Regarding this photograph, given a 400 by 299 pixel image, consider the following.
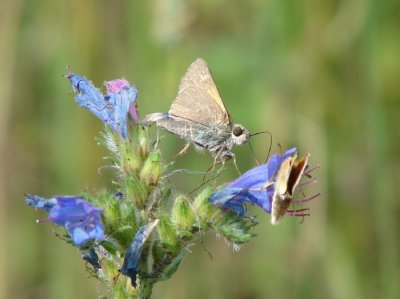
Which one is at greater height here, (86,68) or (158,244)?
(86,68)

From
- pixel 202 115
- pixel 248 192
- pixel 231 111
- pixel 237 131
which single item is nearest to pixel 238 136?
pixel 237 131

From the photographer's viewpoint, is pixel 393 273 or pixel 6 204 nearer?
pixel 393 273

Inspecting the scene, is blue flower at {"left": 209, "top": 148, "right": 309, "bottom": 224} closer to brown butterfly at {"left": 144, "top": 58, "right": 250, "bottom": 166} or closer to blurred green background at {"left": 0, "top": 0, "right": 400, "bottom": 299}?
brown butterfly at {"left": 144, "top": 58, "right": 250, "bottom": 166}

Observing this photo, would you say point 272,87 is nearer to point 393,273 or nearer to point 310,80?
point 310,80

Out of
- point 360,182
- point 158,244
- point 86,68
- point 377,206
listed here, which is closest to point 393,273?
point 377,206

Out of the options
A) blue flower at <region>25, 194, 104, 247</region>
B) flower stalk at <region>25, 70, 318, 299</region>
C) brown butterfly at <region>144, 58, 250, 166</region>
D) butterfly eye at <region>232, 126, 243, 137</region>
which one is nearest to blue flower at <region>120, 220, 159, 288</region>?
flower stalk at <region>25, 70, 318, 299</region>

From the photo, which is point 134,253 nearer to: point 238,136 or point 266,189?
point 266,189

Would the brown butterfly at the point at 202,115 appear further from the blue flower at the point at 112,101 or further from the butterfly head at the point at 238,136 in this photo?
the blue flower at the point at 112,101
